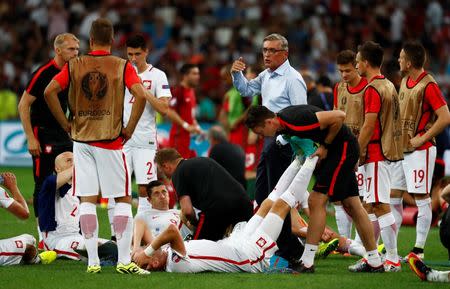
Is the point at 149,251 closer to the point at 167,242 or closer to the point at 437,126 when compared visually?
the point at 167,242

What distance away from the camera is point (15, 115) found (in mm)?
26641

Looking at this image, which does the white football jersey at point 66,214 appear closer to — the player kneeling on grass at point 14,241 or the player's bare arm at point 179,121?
the player kneeling on grass at point 14,241

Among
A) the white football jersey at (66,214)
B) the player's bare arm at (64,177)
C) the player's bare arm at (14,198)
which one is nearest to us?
the player's bare arm at (14,198)

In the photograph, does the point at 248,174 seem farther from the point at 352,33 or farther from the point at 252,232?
the point at 352,33

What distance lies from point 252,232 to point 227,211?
63 cm

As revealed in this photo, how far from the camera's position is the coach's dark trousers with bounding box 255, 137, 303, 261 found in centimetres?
1141

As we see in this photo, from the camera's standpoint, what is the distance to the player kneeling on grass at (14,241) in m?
11.0

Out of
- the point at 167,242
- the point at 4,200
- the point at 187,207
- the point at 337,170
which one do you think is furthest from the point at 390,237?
the point at 4,200

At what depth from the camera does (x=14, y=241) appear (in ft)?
36.5

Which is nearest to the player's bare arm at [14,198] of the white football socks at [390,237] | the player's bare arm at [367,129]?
the player's bare arm at [367,129]

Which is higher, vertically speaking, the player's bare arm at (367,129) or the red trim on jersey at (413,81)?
the red trim on jersey at (413,81)

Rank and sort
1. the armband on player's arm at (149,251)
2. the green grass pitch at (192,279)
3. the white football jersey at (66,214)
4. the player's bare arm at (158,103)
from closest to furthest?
the green grass pitch at (192,279), the armband on player's arm at (149,251), the white football jersey at (66,214), the player's bare arm at (158,103)

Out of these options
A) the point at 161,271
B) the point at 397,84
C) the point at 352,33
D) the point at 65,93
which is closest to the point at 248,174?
the point at 397,84

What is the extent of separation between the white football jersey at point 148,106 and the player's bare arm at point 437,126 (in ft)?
10.8
